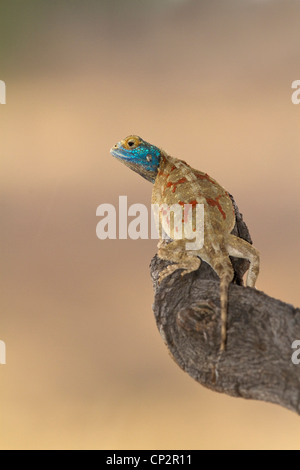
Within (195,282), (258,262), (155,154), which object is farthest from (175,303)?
(155,154)

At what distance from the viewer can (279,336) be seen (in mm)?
2168

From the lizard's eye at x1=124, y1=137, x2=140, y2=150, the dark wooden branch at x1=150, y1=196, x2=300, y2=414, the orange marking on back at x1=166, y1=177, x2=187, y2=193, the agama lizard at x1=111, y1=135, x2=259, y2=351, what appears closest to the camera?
the dark wooden branch at x1=150, y1=196, x2=300, y2=414

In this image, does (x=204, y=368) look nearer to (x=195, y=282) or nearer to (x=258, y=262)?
(x=195, y=282)

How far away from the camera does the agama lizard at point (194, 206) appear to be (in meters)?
2.51

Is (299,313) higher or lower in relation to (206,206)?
lower

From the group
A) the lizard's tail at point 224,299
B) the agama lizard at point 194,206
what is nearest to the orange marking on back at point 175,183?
the agama lizard at point 194,206

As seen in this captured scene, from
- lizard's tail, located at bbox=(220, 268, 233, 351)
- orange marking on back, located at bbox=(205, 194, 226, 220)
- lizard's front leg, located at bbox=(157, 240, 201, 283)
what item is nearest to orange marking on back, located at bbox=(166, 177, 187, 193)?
orange marking on back, located at bbox=(205, 194, 226, 220)

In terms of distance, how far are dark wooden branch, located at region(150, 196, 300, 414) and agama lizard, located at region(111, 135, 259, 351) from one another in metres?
0.06

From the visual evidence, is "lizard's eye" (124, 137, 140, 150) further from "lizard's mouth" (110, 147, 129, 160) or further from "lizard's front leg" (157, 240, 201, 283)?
"lizard's front leg" (157, 240, 201, 283)

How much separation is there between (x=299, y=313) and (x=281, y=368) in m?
0.24

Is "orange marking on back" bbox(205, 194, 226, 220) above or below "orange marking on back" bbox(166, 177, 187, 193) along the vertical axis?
below

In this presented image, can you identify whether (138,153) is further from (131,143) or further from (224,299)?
(224,299)

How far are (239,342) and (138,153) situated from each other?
4.37 feet

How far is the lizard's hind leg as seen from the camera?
8.61ft
